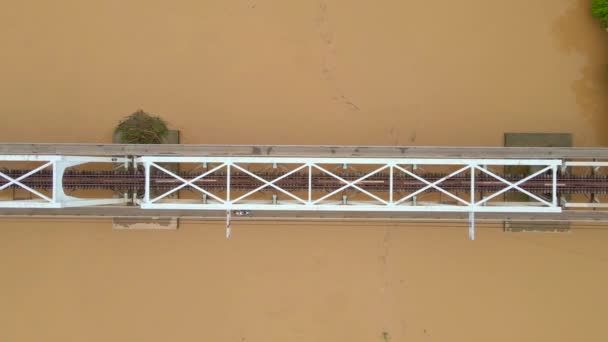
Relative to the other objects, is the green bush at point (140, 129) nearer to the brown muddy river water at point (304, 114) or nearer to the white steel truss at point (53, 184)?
the brown muddy river water at point (304, 114)

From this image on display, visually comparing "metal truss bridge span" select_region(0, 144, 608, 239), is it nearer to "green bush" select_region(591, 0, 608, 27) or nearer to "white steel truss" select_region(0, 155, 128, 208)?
"white steel truss" select_region(0, 155, 128, 208)

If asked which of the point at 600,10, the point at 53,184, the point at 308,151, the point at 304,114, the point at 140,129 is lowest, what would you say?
the point at 53,184

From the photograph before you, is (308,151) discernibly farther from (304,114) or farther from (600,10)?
(600,10)

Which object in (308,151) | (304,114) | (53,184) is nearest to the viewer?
(53,184)

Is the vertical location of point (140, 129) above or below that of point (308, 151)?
above

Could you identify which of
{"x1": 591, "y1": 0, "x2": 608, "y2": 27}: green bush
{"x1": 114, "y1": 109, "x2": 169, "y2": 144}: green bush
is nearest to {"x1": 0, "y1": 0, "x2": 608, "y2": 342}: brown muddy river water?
{"x1": 591, "y1": 0, "x2": 608, "y2": 27}: green bush

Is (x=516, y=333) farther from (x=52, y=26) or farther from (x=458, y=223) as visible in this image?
(x=52, y=26)

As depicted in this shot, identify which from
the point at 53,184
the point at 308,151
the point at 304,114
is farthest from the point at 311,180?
the point at 53,184
